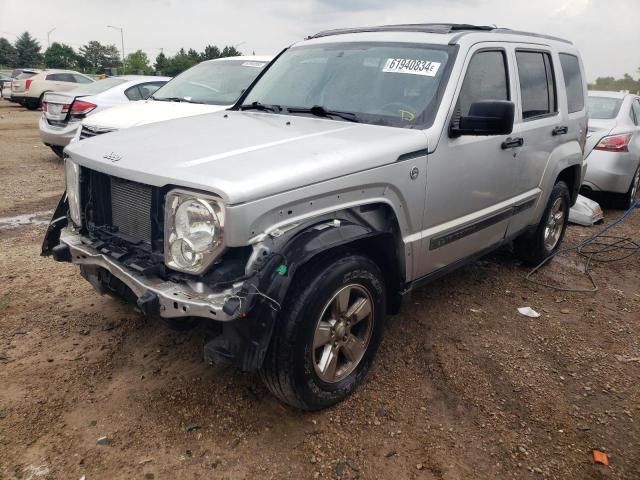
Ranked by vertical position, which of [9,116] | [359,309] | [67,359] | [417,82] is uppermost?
[417,82]

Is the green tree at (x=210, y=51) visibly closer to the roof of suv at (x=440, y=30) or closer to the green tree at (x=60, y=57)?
the green tree at (x=60, y=57)

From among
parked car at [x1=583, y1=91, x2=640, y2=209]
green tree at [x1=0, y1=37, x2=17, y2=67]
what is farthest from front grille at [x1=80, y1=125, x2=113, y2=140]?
green tree at [x1=0, y1=37, x2=17, y2=67]

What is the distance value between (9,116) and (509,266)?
769 inches

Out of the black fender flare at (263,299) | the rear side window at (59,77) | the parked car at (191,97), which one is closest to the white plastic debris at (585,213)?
the parked car at (191,97)

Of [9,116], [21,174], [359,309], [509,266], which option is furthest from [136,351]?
[9,116]

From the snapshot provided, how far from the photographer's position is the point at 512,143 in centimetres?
384

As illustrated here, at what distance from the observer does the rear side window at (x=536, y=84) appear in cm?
409

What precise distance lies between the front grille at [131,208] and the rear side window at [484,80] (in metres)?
1.96

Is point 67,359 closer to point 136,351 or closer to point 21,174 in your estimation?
point 136,351

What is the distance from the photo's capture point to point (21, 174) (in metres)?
8.48

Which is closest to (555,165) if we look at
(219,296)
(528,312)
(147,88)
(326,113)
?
(528,312)

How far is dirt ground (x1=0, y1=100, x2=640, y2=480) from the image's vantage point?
8.31 feet

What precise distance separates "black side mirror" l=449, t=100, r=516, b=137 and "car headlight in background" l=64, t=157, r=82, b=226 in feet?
7.41

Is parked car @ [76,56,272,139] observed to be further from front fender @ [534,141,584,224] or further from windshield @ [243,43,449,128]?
front fender @ [534,141,584,224]
